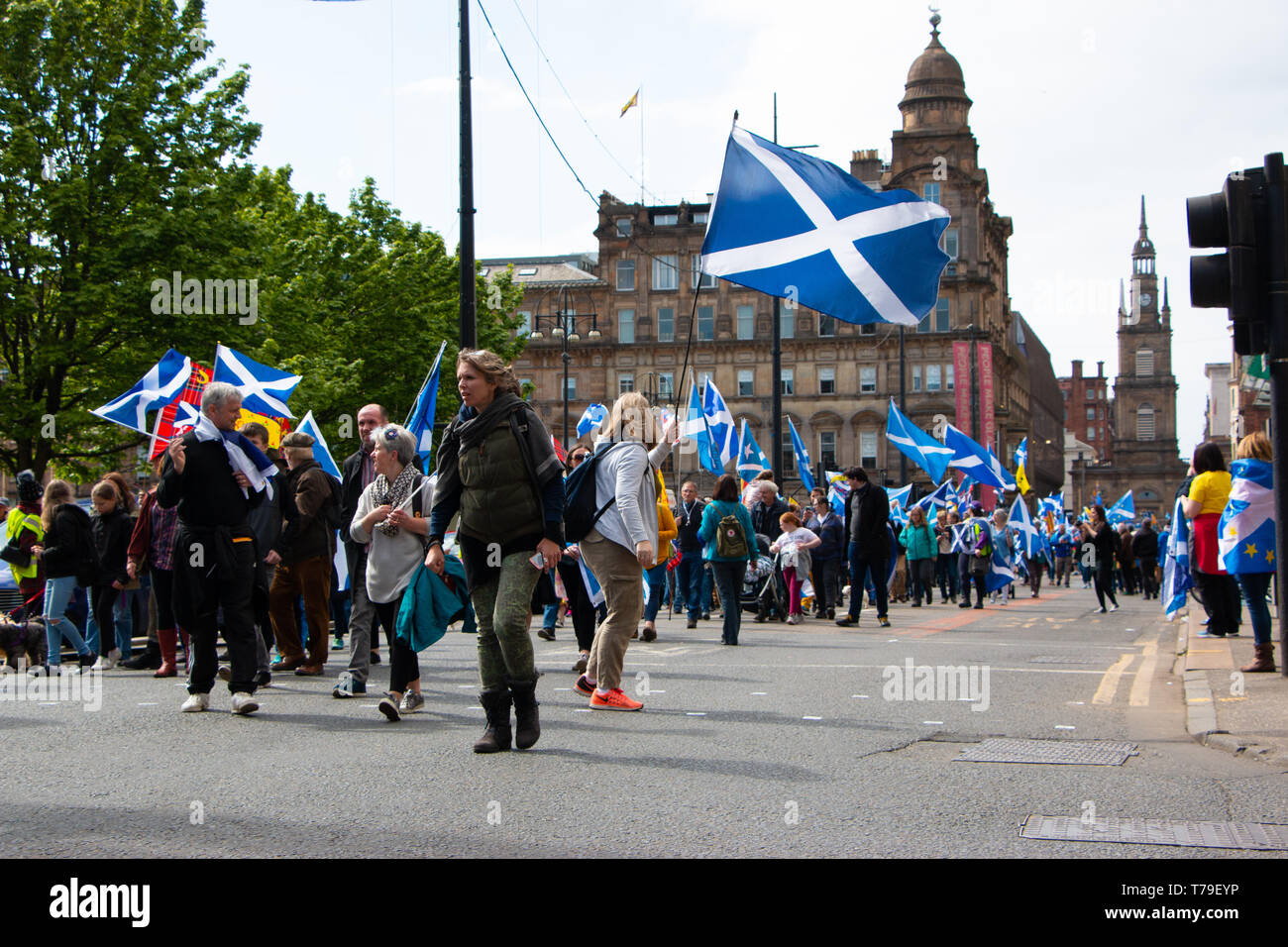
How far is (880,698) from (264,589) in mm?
4980

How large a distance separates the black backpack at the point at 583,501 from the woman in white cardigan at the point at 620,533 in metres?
0.03

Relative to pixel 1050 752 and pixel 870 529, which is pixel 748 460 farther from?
pixel 1050 752

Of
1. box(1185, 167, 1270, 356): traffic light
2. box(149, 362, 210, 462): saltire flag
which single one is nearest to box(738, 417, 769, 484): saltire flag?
box(149, 362, 210, 462): saltire flag

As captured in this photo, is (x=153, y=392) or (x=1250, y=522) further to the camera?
(x=153, y=392)

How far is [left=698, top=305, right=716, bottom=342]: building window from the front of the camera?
268 ft

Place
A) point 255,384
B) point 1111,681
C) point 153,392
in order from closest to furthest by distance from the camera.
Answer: point 1111,681 → point 255,384 → point 153,392

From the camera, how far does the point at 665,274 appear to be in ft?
271

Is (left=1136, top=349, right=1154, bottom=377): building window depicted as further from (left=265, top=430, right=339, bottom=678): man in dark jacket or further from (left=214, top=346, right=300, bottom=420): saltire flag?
(left=265, top=430, right=339, bottom=678): man in dark jacket

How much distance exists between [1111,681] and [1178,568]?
257 cm

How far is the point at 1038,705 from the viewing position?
9039 millimetres

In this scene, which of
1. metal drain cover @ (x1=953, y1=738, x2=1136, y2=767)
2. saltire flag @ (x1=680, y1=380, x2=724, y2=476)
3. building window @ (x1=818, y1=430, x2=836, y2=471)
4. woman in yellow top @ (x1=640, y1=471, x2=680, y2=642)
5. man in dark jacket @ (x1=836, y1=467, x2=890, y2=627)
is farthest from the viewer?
building window @ (x1=818, y1=430, x2=836, y2=471)

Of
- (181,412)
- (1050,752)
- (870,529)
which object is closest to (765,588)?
(870,529)

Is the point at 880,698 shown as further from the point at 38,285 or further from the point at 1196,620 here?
the point at 38,285

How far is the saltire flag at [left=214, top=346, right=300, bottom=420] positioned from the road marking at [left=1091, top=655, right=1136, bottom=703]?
9.11 metres
